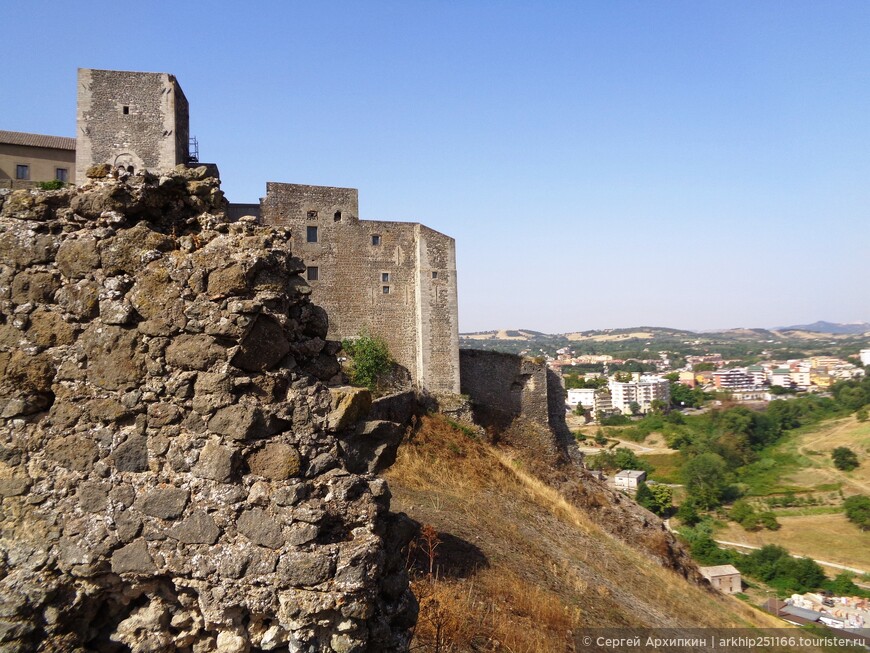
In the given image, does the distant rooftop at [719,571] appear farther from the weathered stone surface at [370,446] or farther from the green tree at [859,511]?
the weathered stone surface at [370,446]

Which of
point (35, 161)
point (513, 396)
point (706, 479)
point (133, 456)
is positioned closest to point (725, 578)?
point (513, 396)

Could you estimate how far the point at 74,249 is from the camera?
11.7ft

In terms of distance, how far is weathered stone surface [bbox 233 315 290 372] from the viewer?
134 inches

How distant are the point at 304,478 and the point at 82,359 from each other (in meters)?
1.53

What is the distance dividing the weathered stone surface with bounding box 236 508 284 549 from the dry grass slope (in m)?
2.95

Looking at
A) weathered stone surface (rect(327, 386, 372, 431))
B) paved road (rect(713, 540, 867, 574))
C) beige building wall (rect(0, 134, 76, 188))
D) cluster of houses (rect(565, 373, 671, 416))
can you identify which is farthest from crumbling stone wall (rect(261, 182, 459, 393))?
cluster of houses (rect(565, 373, 671, 416))

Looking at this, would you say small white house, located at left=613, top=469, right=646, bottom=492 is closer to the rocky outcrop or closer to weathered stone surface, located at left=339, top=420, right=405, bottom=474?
weathered stone surface, located at left=339, top=420, right=405, bottom=474

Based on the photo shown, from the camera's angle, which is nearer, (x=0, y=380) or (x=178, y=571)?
(x=178, y=571)

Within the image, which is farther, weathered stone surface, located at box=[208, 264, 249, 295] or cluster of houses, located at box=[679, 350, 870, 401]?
cluster of houses, located at box=[679, 350, 870, 401]

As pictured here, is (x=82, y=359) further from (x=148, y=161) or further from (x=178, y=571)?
(x=148, y=161)

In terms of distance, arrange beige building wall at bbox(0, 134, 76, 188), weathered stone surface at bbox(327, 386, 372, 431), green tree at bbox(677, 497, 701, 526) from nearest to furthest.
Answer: weathered stone surface at bbox(327, 386, 372, 431)
beige building wall at bbox(0, 134, 76, 188)
green tree at bbox(677, 497, 701, 526)

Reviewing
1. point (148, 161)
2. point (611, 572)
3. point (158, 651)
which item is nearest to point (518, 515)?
point (611, 572)

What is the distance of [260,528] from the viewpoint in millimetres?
3242

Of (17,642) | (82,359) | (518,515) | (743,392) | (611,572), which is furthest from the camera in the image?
(743,392)
